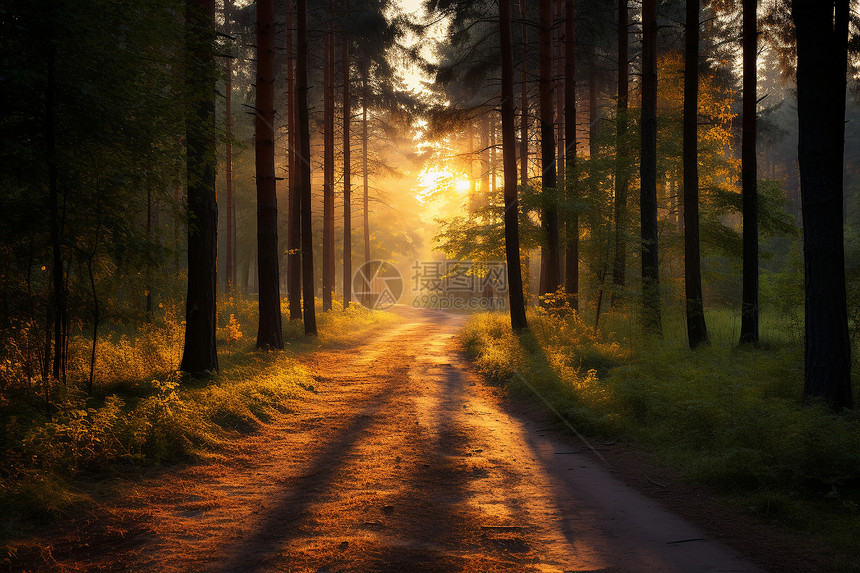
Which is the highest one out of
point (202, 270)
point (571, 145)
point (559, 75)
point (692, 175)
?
point (559, 75)

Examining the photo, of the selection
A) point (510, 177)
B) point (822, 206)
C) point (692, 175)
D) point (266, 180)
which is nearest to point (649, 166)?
point (692, 175)

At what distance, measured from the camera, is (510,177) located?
16.4 meters

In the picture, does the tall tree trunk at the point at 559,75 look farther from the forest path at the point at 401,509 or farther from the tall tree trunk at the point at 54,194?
the tall tree trunk at the point at 54,194

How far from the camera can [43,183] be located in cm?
644

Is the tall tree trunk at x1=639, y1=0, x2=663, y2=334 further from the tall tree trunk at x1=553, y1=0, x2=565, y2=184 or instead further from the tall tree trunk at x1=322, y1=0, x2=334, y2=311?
the tall tree trunk at x1=322, y1=0, x2=334, y2=311

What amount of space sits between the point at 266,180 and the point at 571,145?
10.4m

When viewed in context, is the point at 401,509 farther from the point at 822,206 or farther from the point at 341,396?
the point at 822,206

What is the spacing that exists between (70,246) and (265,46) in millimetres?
8440

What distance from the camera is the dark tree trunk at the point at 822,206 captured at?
21.8 feet

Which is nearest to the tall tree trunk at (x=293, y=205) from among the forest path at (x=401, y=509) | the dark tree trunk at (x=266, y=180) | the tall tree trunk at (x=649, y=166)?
the dark tree trunk at (x=266, y=180)

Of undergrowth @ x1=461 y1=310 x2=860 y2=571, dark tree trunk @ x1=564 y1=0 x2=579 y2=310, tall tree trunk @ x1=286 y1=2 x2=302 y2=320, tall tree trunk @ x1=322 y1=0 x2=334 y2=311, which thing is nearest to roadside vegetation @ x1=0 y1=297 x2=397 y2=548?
undergrowth @ x1=461 y1=310 x2=860 y2=571

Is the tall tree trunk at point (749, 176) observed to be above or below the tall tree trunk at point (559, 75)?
below

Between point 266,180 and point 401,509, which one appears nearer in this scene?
point 401,509

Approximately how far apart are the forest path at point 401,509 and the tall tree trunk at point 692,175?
6775 mm
